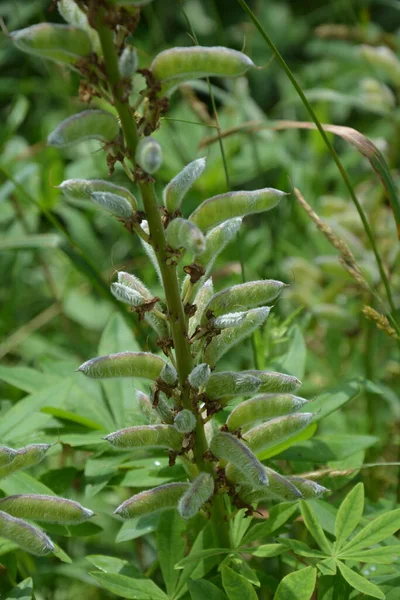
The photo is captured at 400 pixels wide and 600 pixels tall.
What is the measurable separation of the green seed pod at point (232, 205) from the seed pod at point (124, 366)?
285 millimetres

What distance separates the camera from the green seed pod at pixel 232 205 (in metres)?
1.59

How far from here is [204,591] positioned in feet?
5.45

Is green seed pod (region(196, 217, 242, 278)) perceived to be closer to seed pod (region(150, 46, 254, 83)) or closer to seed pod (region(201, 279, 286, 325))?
seed pod (region(201, 279, 286, 325))

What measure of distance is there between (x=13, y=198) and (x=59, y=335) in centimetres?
68

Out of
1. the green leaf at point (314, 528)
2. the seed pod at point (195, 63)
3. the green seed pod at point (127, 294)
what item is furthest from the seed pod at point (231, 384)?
the seed pod at point (195, 63)

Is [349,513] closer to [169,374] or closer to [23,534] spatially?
Result: [169,374]

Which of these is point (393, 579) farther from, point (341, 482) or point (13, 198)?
point (13, 198)

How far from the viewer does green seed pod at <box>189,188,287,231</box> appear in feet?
5.23

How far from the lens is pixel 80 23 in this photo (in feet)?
4.70

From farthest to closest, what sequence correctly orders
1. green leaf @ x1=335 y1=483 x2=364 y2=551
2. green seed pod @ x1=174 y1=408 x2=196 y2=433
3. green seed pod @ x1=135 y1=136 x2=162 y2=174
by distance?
green leaf @ x1=335 y1=483 x2=364 y2=551 → green seed pod @ x1=174 y1=408 x2=196 y2=433 → green seed pod @ x1=135 y1=136 x2=162 y2=174

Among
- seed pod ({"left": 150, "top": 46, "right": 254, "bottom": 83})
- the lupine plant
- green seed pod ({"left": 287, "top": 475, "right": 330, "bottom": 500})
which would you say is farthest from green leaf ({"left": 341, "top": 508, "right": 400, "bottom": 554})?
seed pod ({"left": 150, "top": 46, "right": 254, "bottom": 83})

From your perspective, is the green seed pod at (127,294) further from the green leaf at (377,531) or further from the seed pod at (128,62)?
the green leaf at (377,531)

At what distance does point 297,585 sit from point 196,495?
28 cm

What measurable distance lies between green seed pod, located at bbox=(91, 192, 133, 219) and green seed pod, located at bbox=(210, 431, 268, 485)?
49cm
